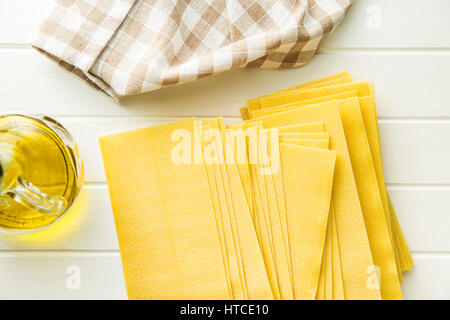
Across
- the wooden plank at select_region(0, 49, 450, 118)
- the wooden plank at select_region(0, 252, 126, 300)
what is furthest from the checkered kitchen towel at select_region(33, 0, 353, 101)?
the wooden plank at select_region(0, 252, 126, 300)

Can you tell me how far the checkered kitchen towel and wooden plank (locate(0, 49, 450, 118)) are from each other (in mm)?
38

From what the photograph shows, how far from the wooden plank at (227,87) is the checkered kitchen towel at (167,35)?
4 cm

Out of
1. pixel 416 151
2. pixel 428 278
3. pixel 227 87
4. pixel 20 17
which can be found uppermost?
pixel 20 17

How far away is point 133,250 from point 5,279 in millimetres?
246

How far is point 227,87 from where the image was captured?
0.74 m

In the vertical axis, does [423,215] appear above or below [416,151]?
below

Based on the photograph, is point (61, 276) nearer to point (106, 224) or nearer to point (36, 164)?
point (106, 224)

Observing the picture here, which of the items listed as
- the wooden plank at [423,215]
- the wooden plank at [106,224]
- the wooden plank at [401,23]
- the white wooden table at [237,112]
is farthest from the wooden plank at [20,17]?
the wooden plank at [423,215]

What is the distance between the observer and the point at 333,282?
2.20 feet

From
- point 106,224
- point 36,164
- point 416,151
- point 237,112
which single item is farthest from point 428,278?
point 36,164

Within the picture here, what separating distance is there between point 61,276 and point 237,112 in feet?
1.39

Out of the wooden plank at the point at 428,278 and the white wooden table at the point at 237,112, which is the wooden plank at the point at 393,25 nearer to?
the white wooden table at the point at 237,112

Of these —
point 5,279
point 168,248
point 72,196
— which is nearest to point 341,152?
point 168,248

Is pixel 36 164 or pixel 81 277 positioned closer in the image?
pixel 36 164
